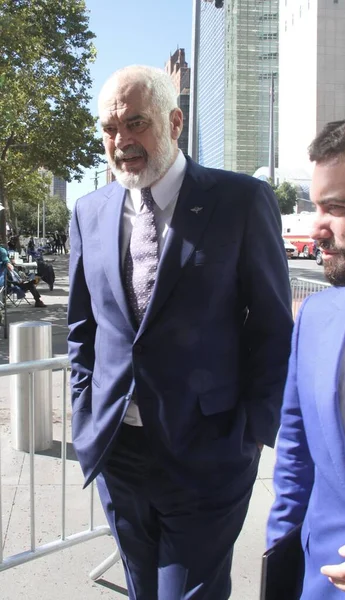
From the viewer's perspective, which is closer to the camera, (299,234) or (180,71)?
(299,234)

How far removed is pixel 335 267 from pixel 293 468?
552mm

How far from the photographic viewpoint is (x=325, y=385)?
1357mm

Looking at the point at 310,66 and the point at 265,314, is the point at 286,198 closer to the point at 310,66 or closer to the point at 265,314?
the point at 310,66

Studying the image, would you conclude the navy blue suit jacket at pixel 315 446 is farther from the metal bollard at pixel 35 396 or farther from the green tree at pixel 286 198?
the green tree at pixel 286 198

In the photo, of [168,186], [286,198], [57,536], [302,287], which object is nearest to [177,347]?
[168,186]

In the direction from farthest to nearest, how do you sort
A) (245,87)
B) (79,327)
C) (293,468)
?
1. (245,87)
2. (79,327)
3. (293,468)

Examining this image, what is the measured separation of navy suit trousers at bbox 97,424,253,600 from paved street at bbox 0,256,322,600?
3.0 inches

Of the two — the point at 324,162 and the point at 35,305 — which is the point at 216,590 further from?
the point at 35,305

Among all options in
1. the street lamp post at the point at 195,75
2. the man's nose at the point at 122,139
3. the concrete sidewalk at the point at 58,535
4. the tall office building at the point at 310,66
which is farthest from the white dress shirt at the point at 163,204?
the tall office building at the point at 310,66

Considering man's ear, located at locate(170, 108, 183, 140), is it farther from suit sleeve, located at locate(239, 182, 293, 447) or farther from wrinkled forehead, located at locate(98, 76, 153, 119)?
suit sleeve, located at locate(239, 182, 293, 447)

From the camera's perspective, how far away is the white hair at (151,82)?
1.95 meters

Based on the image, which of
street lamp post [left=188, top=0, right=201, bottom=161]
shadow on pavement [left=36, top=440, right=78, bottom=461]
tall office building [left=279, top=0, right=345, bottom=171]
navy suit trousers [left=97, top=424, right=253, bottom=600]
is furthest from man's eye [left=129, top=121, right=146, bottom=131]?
tall office building [left=279, top=0, right=345, bottom=171]

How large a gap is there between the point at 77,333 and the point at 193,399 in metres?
0.61

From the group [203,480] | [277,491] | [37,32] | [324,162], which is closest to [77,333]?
[203,480]
